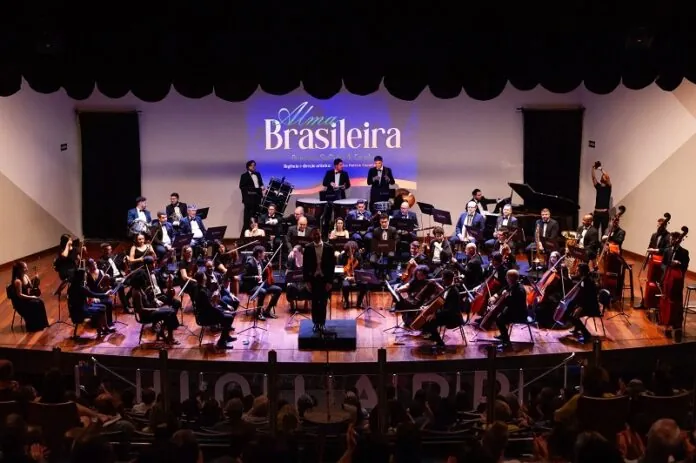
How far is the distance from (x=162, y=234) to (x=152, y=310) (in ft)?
13.1

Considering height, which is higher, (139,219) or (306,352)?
(139,219)

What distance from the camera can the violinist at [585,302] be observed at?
453 inches

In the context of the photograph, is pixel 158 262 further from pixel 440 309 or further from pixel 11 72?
pixel 440 309

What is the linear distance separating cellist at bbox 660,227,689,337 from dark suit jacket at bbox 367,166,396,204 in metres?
6.54

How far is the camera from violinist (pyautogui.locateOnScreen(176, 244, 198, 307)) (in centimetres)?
1197

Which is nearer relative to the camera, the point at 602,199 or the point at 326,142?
the point at 602,199

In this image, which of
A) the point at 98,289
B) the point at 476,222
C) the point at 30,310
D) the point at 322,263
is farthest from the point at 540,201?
the point at 30,310

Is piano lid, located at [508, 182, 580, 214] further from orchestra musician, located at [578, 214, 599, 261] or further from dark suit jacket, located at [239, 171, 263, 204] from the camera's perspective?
dark suit jacket, located at [239, 171, 263, 204]

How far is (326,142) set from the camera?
18547 millimetres

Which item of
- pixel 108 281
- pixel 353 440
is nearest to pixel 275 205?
pixel 108 281

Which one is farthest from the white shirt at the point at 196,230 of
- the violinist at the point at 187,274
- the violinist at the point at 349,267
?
the violinist at the point at 349,267

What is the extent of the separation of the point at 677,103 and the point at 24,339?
1126cm

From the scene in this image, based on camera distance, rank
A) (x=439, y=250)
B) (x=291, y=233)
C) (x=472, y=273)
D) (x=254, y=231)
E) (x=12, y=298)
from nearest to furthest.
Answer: (x=12, y=298), (x=472, y=273), (x=439, y=250), (x=291, y=233), (x=254, y=231)

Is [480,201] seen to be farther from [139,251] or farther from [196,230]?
[139,251]
